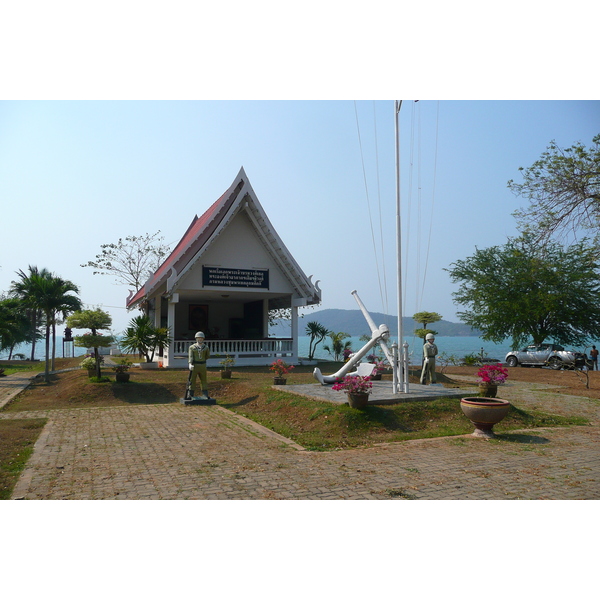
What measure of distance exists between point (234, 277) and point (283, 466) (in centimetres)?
1559

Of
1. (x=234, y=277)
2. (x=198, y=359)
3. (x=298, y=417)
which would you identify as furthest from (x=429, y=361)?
(x=234, y=277)

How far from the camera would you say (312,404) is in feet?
34.2

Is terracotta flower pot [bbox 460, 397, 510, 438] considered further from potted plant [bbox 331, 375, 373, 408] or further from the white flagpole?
the white flagpole

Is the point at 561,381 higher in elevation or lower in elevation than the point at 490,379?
lower

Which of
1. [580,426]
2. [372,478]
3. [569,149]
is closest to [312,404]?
[372,478]

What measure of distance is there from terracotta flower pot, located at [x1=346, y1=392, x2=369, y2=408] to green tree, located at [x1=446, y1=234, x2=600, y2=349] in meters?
24.6

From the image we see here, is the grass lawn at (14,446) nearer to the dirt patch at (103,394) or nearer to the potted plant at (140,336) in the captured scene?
the dirt patch at (103,394)

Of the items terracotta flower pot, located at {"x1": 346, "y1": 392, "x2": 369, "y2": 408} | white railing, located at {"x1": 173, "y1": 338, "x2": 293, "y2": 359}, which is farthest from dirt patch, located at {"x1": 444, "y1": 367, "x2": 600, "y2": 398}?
terracotta flower pot, located at {"x1": 346, "y1": 392, "x2": 369, "y2": 408}

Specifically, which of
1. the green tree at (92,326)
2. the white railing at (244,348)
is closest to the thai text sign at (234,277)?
the white railing at (244,348)

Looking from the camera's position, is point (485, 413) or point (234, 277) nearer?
point (485, 413)

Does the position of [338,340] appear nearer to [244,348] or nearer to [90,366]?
[244,348]

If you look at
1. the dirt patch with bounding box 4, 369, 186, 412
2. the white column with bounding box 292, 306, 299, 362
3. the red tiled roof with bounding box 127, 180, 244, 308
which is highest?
the red tiled roof with bounding box 127, 180, 244, 308

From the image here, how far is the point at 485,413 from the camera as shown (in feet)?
27.5

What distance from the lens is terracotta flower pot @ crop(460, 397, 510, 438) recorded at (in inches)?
329
